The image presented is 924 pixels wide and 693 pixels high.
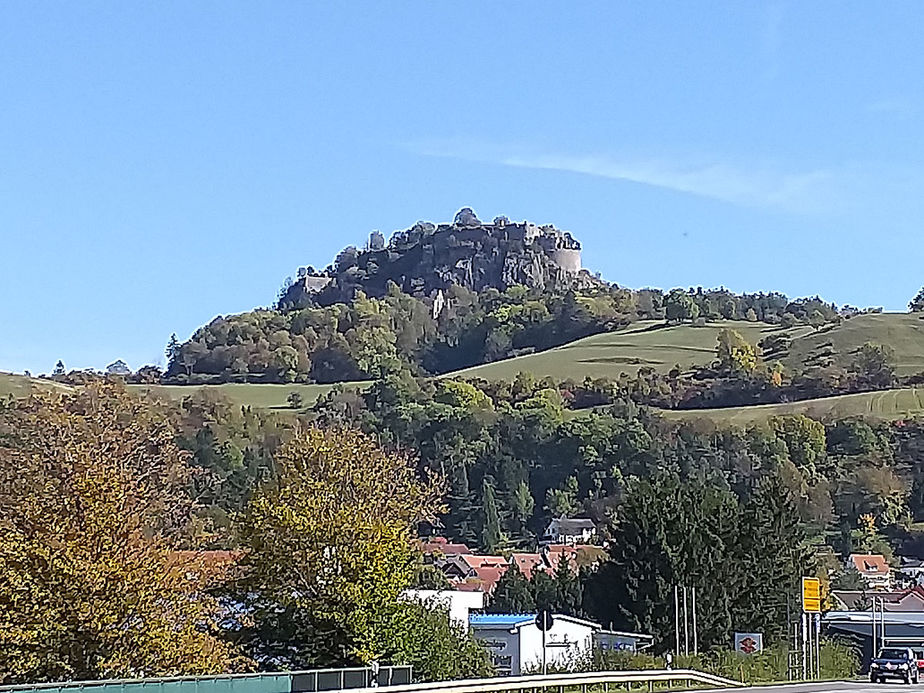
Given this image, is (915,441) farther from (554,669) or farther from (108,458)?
(108,458)

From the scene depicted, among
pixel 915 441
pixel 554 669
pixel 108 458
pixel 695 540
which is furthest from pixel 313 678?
pixel 915 441

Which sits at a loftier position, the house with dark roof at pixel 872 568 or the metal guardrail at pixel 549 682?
the metal guardrail at pixel 549 682

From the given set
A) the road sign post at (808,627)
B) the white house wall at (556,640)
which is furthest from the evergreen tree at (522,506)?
the road sign post at (808,627)

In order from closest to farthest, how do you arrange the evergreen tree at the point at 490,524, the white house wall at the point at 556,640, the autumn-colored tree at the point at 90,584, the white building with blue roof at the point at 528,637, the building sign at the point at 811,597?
the autumn-colored tree at the point at 90,584
the building sign at the point at 811,597
the white building with blue roof at the point at 528,637
the white house wall at the point at 556,640
the evergreen tree at the point at 490,524

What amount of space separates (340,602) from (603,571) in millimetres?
35094

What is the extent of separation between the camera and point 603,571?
77812 millimetres

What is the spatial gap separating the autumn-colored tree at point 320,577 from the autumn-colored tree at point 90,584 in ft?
13.7

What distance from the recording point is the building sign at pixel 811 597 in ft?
180

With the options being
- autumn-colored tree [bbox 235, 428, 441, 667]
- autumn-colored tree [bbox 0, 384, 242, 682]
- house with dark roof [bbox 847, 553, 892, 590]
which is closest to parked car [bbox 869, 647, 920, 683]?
autumn-colored tree [bbox 235, 428, 441, 667]

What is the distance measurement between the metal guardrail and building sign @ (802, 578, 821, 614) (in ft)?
44.0

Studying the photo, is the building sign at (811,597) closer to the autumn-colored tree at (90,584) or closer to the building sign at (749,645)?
the building sign at (749,645)

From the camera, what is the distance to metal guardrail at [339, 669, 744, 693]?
30.5 metres

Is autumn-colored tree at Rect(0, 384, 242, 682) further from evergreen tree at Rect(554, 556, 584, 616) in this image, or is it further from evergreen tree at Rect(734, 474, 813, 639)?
evergreen tree at Rect(554, 556, 584, 616)

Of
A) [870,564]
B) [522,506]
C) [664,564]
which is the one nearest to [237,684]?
[664,564]
